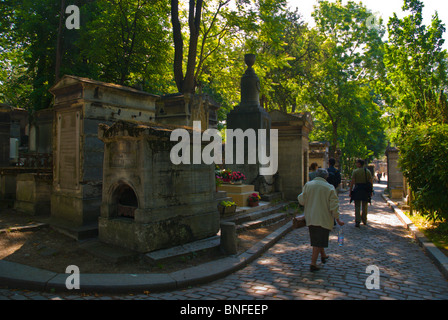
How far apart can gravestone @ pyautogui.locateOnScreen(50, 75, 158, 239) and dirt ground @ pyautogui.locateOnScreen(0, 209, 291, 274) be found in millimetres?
526

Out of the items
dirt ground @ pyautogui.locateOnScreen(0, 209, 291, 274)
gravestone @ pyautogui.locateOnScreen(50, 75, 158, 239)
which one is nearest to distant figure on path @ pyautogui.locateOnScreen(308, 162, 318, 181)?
dirt ground @ pyautogui.locateOnScreen(0, 209, 291, 274)

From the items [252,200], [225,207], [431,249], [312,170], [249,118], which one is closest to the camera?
[431,249]

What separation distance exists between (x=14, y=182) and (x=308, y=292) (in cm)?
972

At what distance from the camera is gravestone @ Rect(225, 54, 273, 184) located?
12.9m

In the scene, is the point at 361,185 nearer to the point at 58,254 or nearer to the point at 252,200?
the point at 252,200

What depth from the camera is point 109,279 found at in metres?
4.82

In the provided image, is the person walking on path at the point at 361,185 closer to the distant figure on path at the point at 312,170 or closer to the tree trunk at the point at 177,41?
the distant figure on path at the point at 312,170

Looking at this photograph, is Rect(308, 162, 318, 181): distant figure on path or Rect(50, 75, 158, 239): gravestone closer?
Rect(308, 162, 318, 181): distant figure on path

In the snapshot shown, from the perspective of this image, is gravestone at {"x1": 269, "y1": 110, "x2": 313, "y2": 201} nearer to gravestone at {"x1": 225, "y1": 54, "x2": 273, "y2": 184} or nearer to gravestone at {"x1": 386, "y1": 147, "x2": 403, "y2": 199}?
gravestone at {"x1": 225, "y1": 54, "x2": 273, "y2": 184}

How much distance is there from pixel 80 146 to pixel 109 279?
3.92 meters

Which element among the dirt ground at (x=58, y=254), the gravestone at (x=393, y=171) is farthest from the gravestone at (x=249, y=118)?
the gravestone at (x=393, y=171)

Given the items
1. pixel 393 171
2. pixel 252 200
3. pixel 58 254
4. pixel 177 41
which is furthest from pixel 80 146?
pixel 393 171

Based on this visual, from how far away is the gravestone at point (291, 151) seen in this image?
14.3 metres
